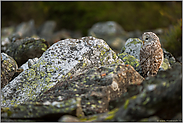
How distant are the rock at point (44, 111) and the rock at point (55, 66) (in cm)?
103

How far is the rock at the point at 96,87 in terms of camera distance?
2.88 meters

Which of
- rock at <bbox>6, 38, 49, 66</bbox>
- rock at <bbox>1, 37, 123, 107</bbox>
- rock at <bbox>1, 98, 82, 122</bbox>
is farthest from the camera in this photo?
rock at <bbox>6, 38, 49, 66</bbox>

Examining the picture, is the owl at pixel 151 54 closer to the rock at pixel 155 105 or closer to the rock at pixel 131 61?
the rock at pixel 131 61

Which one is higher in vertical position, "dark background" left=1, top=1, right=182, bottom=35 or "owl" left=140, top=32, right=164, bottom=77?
"dark background" left=1, top=1, right=182, bottom=35

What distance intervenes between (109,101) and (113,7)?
19994mm

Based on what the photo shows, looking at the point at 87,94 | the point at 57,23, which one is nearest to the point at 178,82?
the point at 87,94

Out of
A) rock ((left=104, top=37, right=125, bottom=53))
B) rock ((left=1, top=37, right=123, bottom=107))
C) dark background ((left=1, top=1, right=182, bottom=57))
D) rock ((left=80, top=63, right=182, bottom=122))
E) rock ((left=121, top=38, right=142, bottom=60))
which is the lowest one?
rock ((left=80, top=63, right=182, bottom=122))

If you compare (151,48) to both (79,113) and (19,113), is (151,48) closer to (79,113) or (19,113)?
(79,113)

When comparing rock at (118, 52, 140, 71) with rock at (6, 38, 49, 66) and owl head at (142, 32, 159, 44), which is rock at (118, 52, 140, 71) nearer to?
owl head at (142, 32, 159, 44)

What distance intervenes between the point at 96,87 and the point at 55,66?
46.2 inches

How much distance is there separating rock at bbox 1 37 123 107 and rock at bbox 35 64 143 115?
47cm

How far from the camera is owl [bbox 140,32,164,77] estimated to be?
4.33 metres

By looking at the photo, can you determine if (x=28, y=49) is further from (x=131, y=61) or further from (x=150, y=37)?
(x=150, y=37)

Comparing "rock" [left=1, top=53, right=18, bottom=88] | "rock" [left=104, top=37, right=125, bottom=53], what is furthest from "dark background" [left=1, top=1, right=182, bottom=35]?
"rock" [left=1, top=53, right=18, bottom=88]
